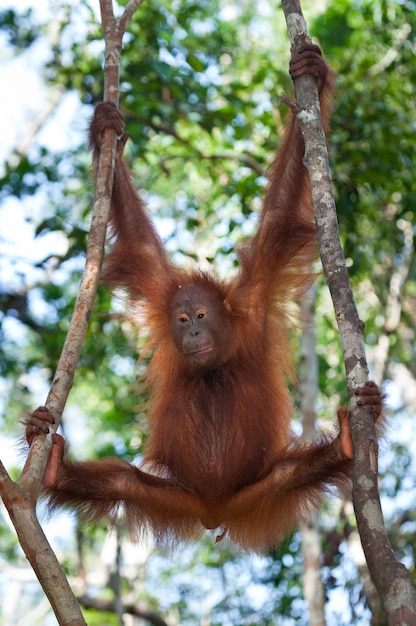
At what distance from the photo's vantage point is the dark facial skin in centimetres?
489

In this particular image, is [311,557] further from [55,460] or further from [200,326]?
[55,460]

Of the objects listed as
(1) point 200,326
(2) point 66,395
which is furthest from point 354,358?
(1) point 200,326

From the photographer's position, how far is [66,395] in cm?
347

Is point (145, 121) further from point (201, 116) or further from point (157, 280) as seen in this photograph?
point (157, 280)

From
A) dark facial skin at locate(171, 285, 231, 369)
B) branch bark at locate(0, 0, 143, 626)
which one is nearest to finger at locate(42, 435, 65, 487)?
branch bark at locate(0, 0, 143, 626)

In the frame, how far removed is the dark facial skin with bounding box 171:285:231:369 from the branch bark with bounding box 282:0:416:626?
1.52 metres

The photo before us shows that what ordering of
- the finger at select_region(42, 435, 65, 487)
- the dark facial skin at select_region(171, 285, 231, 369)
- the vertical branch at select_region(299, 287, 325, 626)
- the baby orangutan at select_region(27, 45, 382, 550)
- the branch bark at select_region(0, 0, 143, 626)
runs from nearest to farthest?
the branch bark at select_region(0, 0, 143, 626) → the finger at select_region(42, 435, 65, 487) → the baby orangutan at select_region(27, 45, 382, 550) → the dark facial skin at select_region(171, 285, 231, 369) → the vertical branch at select_region(299, 287, 325, 626)

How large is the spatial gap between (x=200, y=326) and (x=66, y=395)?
5.42ft

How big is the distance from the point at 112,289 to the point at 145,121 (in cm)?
215

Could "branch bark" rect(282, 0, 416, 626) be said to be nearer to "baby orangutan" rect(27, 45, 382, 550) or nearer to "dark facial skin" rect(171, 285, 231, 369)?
"baby orangutan" rect(27, 45, 382, 550)

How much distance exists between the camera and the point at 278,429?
510 centimetres

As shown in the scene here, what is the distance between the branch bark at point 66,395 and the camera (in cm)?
289

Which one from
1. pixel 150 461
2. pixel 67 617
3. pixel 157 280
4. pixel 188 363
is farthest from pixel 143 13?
pixel 67 617

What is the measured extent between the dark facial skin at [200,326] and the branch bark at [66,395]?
1.09 metres
